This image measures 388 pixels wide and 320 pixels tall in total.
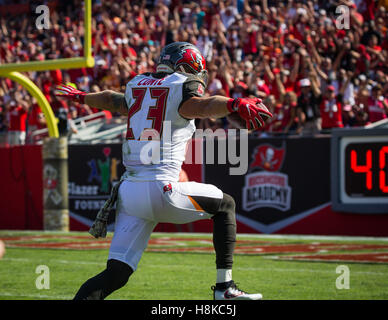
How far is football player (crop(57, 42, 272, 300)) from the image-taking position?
185 inches

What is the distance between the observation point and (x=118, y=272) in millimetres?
4637

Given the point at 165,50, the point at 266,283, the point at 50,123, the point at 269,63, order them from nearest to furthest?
the point at 165,50 < the point at 266,283 < the point at 50,123 < the point at 269,63

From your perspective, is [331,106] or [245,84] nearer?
[331,106]

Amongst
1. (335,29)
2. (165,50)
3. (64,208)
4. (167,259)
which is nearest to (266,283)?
(167,259)

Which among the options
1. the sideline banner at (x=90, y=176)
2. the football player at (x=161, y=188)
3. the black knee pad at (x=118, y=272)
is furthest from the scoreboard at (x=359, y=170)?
the black knee pad at (x=118, y=272)

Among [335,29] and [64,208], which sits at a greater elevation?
[335,29]

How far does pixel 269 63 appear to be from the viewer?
579 inches

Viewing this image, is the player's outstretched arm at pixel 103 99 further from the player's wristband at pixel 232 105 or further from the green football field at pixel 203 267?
the green football field at pixel 203 267

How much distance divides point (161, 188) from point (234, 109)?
69 centimetres

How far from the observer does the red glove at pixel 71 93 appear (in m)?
5.64

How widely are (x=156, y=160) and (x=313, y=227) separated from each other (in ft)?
26.5

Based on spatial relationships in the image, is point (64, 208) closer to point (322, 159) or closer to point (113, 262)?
point (322, 159)

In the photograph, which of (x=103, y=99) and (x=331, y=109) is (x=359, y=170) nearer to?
(x=331, y=109)

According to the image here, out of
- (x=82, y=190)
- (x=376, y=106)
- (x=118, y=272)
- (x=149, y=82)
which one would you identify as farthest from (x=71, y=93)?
(x=82, y=190)
